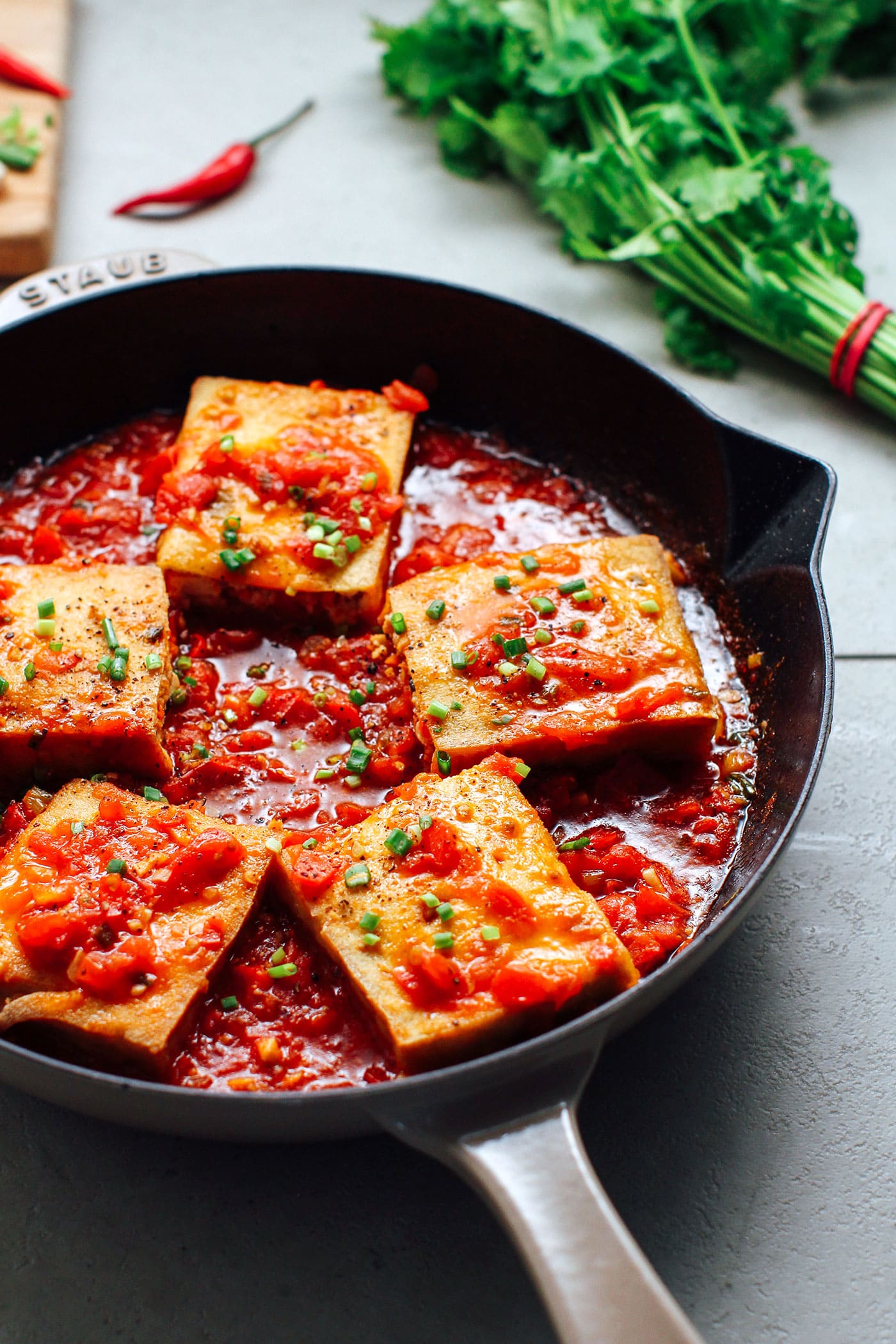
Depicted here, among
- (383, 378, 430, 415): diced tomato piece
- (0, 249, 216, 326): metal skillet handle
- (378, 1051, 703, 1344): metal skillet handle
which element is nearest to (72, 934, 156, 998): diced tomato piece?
(378, 1051, 703, 1344): metal skillet handle

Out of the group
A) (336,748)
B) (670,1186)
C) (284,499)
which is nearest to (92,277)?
(284,499)

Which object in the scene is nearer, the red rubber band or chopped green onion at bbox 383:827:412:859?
chopped green onion at bbox 383:827:412:859

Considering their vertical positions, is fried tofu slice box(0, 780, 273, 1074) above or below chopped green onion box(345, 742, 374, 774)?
below

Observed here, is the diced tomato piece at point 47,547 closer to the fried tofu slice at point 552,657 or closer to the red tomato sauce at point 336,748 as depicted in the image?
Result: the red tomato sauce at point 336,748

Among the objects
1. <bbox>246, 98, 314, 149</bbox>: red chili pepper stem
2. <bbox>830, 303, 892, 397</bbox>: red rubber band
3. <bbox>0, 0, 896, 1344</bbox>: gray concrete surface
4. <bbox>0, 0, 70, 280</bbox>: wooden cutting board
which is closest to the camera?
<bbox>0, 0, 896, 1344</bbox>: gray concrete surface

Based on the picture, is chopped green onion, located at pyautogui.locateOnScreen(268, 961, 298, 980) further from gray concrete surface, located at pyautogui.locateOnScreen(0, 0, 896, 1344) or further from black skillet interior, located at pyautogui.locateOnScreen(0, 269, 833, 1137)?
black skillet interior, located at pyautogui.locateOnScreen(0, 269, 833, 1137)

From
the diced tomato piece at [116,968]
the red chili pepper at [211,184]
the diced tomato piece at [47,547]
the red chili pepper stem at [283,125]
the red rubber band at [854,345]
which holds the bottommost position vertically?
the diced tomato piece at [47,547]

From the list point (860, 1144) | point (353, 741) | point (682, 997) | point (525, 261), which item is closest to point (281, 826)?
point (353, 741)

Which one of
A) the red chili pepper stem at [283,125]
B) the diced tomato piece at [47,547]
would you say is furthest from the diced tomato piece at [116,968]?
the red chili pepper stem at [283,125]
